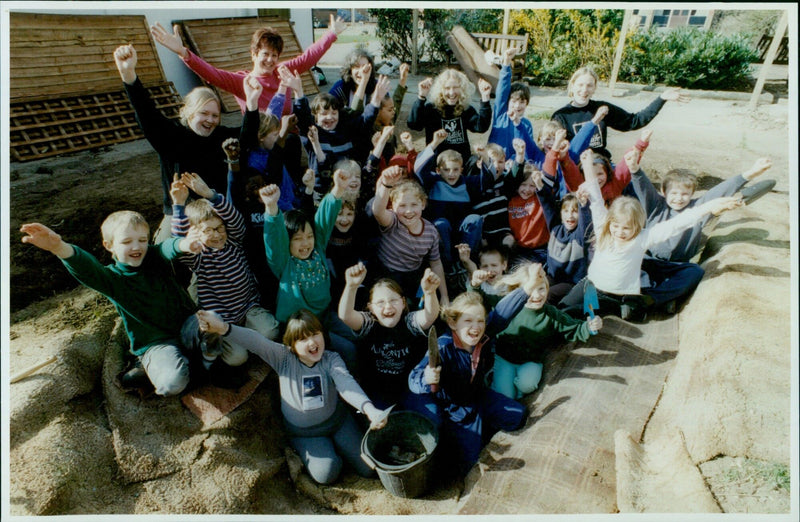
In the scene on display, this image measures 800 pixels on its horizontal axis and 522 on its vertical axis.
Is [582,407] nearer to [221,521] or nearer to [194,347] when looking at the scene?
[221,521]

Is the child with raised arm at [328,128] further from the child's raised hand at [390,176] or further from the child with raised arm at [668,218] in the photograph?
the child with raised arm at [668,218]

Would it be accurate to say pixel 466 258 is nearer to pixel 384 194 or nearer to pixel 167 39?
pixel 384 194

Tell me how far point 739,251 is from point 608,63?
34.7ft

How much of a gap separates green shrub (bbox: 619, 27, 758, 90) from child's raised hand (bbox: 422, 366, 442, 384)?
1258cm

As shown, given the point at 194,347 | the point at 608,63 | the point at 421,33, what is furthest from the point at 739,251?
the point at 421,33

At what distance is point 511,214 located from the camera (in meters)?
4.45

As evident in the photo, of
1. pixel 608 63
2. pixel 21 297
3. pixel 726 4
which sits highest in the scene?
pixel 726 4

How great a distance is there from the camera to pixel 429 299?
3.07m

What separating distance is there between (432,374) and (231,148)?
2028 mm

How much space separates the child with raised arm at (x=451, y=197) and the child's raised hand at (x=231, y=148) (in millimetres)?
1525

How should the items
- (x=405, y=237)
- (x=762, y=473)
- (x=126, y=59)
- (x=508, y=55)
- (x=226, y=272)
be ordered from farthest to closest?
(x=508, y=55) → (x=405, y=237) → (x=226, y=272) → (x=126, y=59) → (x=762, y=473)

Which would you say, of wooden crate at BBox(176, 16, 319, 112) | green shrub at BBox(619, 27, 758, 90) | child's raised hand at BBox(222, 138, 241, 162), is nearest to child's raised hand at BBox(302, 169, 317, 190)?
child's raised hand at BBox(222, 138, 241, 162)

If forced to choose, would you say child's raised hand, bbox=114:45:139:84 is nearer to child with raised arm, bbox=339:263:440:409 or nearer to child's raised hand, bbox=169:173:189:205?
child's raised hand, bbox=169:173:189:205

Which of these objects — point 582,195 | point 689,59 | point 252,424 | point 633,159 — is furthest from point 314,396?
point 689,59
